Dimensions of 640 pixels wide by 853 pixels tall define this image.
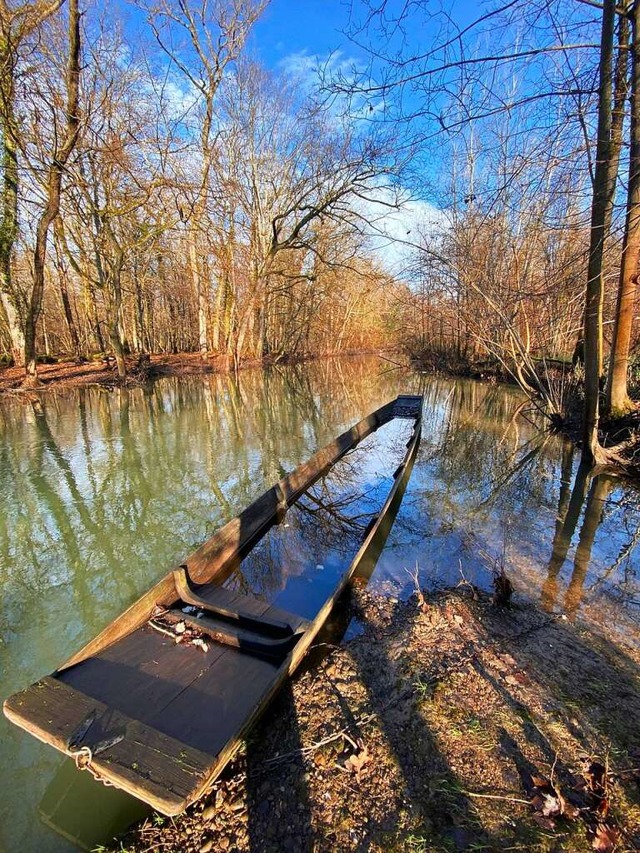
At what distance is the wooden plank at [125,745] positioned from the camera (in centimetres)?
161

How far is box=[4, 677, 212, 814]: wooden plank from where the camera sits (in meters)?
1.61

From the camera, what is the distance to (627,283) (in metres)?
6.03

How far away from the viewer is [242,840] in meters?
1.70

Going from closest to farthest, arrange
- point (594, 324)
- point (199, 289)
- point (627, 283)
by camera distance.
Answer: point (627, 283) < point (594, 324) < point (199, 289)

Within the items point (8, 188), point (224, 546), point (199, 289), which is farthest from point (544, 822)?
point (199, 289)

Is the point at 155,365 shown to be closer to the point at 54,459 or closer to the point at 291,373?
the point at 291,373

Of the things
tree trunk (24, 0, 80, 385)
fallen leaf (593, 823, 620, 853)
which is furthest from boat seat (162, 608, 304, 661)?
tree trunk (24, 0, 80, 385)

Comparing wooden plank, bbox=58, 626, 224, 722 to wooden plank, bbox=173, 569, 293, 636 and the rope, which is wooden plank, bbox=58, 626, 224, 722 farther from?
the rope

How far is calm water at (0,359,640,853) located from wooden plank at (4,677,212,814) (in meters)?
0.42

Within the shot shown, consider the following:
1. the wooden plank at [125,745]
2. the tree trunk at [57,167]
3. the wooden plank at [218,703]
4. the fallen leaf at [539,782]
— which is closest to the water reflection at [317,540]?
the wooden plank at [218,703]

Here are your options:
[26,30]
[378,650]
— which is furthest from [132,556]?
[26,30]

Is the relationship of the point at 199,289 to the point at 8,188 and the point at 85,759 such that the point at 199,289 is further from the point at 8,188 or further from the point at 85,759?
the point at 85,759

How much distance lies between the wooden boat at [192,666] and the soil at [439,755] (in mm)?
237

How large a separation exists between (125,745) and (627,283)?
7.63 m
